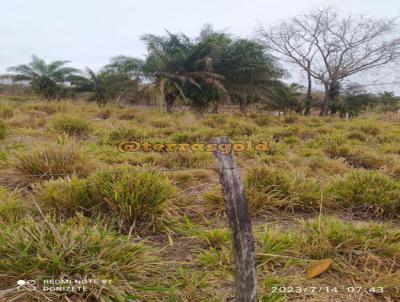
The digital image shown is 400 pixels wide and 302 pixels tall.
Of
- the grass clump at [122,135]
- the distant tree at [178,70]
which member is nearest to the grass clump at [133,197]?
the grass clump at [122,135]

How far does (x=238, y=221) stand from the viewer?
→ 3.80 feet

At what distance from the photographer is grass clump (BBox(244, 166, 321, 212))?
8.21 ft

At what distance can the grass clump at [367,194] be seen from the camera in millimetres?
2480

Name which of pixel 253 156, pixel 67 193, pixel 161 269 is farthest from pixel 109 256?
pixel 253 156

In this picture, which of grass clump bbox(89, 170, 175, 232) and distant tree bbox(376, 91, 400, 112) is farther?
distant tree bbox(376, 91, 400, 112)

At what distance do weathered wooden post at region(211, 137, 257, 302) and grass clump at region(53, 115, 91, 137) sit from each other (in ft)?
15.1

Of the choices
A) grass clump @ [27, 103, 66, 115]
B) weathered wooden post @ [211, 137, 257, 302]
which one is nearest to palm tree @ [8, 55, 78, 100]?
grass clump @ [27, 103, 66, 115]

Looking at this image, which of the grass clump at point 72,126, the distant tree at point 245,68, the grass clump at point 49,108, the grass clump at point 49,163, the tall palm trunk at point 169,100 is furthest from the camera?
the distant tree at point 245,68

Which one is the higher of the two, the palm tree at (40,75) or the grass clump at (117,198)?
the palm tree at (40,75)

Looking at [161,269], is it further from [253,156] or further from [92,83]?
[92,83]

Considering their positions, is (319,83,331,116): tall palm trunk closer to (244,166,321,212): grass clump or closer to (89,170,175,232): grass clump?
(244,166,321,212): grass clump

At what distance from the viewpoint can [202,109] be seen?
1262cm

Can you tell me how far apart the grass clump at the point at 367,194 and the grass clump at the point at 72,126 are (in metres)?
3.96

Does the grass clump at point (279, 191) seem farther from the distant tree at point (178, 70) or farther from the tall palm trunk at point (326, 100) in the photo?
the tall palm trunk at point (326, 100)
